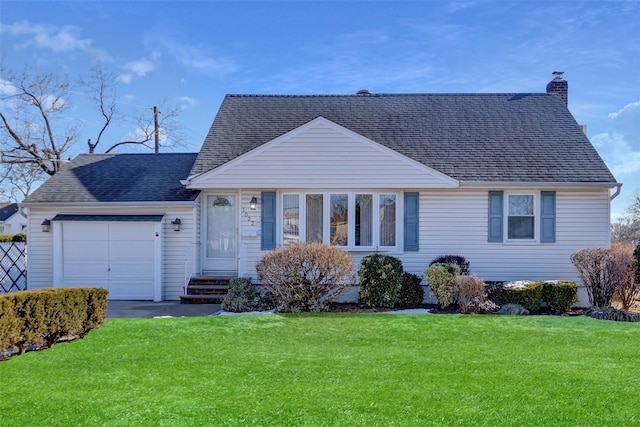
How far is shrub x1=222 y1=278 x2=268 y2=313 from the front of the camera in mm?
10750

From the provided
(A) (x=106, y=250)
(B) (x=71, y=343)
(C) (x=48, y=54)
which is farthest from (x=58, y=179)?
(C) (x=48, y=54)

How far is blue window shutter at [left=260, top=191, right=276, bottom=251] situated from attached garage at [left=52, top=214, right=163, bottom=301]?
111 inches

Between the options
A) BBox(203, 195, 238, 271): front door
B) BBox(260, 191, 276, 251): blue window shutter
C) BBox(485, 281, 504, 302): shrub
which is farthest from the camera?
BBox(203, 195, 238, 271): front door

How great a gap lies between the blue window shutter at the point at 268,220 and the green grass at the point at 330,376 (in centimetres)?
395

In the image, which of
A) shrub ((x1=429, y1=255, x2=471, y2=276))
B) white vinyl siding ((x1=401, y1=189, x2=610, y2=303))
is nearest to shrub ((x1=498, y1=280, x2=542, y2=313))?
shrub ((x1=429, y1=255, x2=471, y2=276))

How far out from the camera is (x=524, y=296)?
10.9 meters

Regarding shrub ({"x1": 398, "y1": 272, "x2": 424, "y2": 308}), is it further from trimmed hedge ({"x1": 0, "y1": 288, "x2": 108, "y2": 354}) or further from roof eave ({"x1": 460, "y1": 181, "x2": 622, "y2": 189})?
trimmed hedge ({"x1": 0, "y1": 288, "x2": 108, "y2": 354})

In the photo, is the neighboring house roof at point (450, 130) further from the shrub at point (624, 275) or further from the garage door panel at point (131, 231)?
the shrub at point (624, 275)

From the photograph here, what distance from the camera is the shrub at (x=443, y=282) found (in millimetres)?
10875

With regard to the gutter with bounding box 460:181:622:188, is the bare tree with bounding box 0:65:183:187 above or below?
above

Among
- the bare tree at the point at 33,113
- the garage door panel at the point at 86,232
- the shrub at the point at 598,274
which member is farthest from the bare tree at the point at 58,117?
the shrub at the point at 598,274

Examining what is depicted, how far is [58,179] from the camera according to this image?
14086mm

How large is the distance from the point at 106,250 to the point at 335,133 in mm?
7013

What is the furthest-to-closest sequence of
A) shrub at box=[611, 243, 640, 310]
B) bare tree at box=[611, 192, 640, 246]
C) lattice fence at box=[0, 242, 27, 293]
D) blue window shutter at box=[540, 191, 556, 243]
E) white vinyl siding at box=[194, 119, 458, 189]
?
bare tree at box=[611, 192, 640, 246]
lattice fence at box=[0, 242, 27, 293]
blue window shutter at box=[540, 191, 556, 243]
white vinyl siding at box=[194, 119, 458, 189]
shrub at box=[611, 243, 640, 310]
